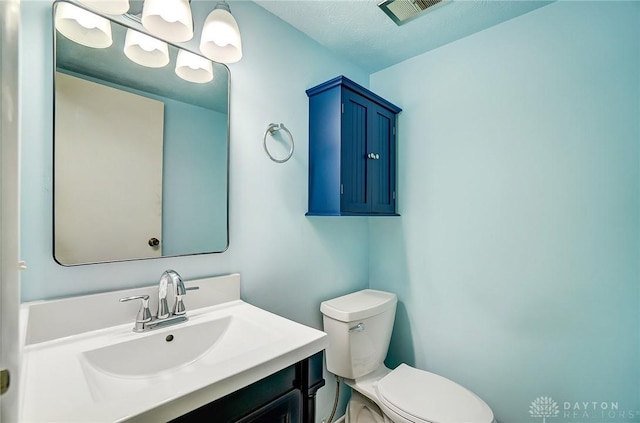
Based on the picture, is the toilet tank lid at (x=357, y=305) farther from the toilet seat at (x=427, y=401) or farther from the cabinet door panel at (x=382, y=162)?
the cabinet door panel at (x=382, y=162)

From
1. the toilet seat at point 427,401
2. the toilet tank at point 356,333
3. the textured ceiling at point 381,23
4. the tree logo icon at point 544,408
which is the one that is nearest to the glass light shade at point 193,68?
the textured ceiling at point 381,23

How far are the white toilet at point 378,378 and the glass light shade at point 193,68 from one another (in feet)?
4.09

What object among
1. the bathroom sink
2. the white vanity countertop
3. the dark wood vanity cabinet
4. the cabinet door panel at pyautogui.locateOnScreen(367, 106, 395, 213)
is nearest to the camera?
the white vanity countertop

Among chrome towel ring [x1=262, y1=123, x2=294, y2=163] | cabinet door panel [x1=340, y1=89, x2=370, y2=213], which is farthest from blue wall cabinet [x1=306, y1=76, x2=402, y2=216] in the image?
chrome towel ring [x1=262, y1=123, x2=294, y2=163]

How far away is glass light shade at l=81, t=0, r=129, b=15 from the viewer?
35.4 inches

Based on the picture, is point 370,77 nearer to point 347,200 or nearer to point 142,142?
point 347,200

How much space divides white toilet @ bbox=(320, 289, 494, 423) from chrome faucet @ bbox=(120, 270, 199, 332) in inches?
30.9

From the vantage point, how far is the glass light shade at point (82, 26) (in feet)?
2.99

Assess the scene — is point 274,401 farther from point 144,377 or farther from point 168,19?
point 168,19

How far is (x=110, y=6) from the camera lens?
0.91 meters

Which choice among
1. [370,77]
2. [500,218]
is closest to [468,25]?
[370,77]

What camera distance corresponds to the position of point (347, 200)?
1.55 m

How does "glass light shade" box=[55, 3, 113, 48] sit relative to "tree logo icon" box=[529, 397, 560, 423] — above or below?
above

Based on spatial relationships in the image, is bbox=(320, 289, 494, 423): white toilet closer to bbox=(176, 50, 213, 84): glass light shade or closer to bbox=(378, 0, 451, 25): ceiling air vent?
bbox=(176, 50, 213, 84): glass light shade
